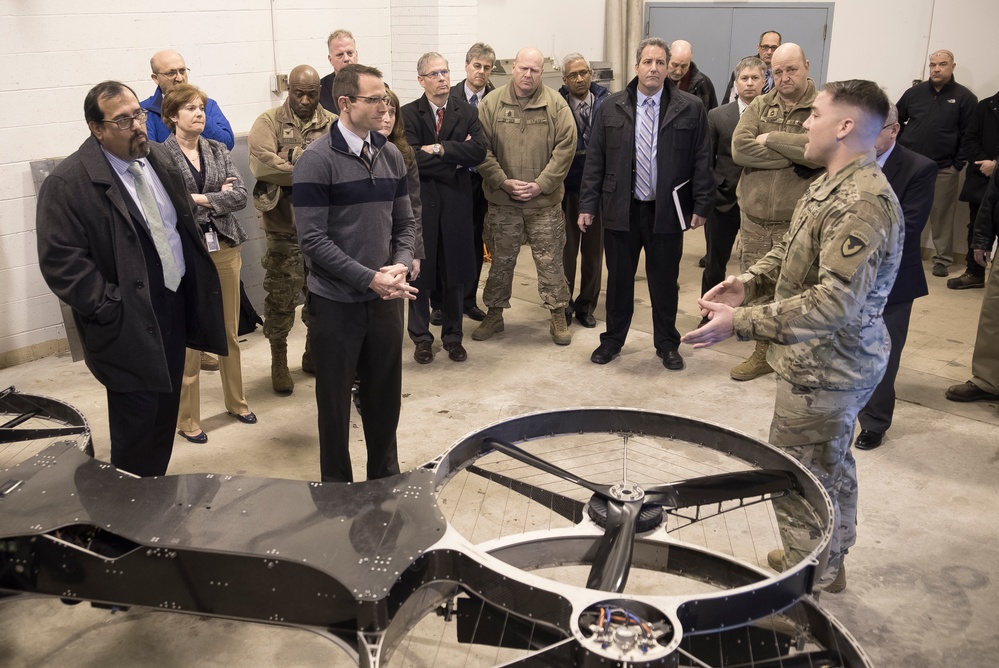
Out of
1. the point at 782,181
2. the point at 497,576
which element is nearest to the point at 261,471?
the point at 497,576

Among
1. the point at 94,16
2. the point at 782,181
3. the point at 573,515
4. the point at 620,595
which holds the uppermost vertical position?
the point at 94,16

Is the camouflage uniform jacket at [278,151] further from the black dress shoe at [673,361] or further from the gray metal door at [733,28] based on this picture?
the gray metal door at [733,28]

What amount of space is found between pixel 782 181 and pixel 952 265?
3.36 meters

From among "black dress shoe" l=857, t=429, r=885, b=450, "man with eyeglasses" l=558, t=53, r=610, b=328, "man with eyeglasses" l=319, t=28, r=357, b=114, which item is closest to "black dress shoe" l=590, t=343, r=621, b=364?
"man with eyeglasses" l=558, t=53, r=610, b=328

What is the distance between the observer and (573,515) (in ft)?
9.23

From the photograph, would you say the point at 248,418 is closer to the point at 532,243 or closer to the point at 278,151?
the point at 278,151

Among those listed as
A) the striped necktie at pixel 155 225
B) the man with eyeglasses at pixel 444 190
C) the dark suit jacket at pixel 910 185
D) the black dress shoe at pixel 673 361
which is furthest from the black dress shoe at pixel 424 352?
the dark suit jacket at pixel 910 185

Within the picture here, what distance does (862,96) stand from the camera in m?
2.69

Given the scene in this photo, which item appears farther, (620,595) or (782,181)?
(782,181)

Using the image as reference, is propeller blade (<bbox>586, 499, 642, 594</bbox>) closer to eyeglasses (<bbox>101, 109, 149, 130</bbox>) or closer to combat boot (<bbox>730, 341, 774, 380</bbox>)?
eyeglasses (<bbox>101, 109, 149, 130</bbox>)

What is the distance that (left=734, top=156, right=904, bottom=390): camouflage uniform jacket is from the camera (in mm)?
2646

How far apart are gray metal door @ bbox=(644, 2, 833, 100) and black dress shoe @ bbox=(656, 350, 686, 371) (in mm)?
3967

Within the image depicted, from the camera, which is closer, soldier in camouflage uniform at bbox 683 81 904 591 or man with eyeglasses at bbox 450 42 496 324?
soldier in camouflage uniform at bbox 683 81 904 591

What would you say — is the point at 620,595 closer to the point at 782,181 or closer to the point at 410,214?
the point at 410,214
